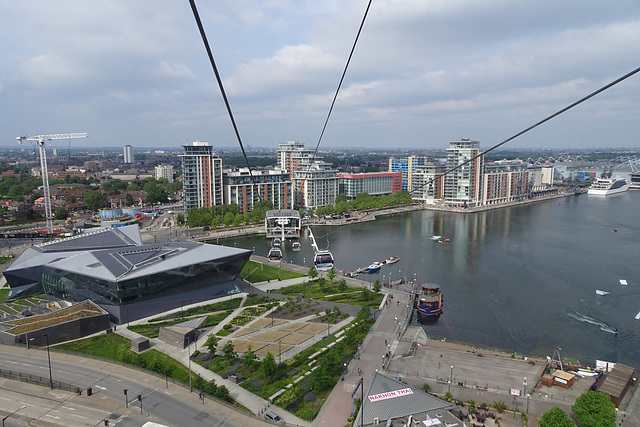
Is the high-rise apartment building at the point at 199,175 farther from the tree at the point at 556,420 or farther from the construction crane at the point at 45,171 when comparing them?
the tree at the point at 556,420

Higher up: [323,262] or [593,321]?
[323,262]

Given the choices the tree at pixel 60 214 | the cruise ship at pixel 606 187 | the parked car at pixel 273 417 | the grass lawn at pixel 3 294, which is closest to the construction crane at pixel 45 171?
the tree at pixel 60 214

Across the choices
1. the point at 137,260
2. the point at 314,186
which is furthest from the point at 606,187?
the point at 137,260

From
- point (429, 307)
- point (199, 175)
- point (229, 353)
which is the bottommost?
point (429, 307)

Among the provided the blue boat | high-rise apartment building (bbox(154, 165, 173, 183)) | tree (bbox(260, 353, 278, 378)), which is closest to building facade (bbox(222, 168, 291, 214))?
the blue boat

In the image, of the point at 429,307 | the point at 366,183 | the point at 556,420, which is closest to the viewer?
the point at 556,420

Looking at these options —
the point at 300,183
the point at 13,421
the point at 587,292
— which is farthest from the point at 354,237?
the point at 13,421

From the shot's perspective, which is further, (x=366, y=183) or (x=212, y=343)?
(x=366, y=183)

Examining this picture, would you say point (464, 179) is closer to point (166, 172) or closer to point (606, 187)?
point (606, 187)
